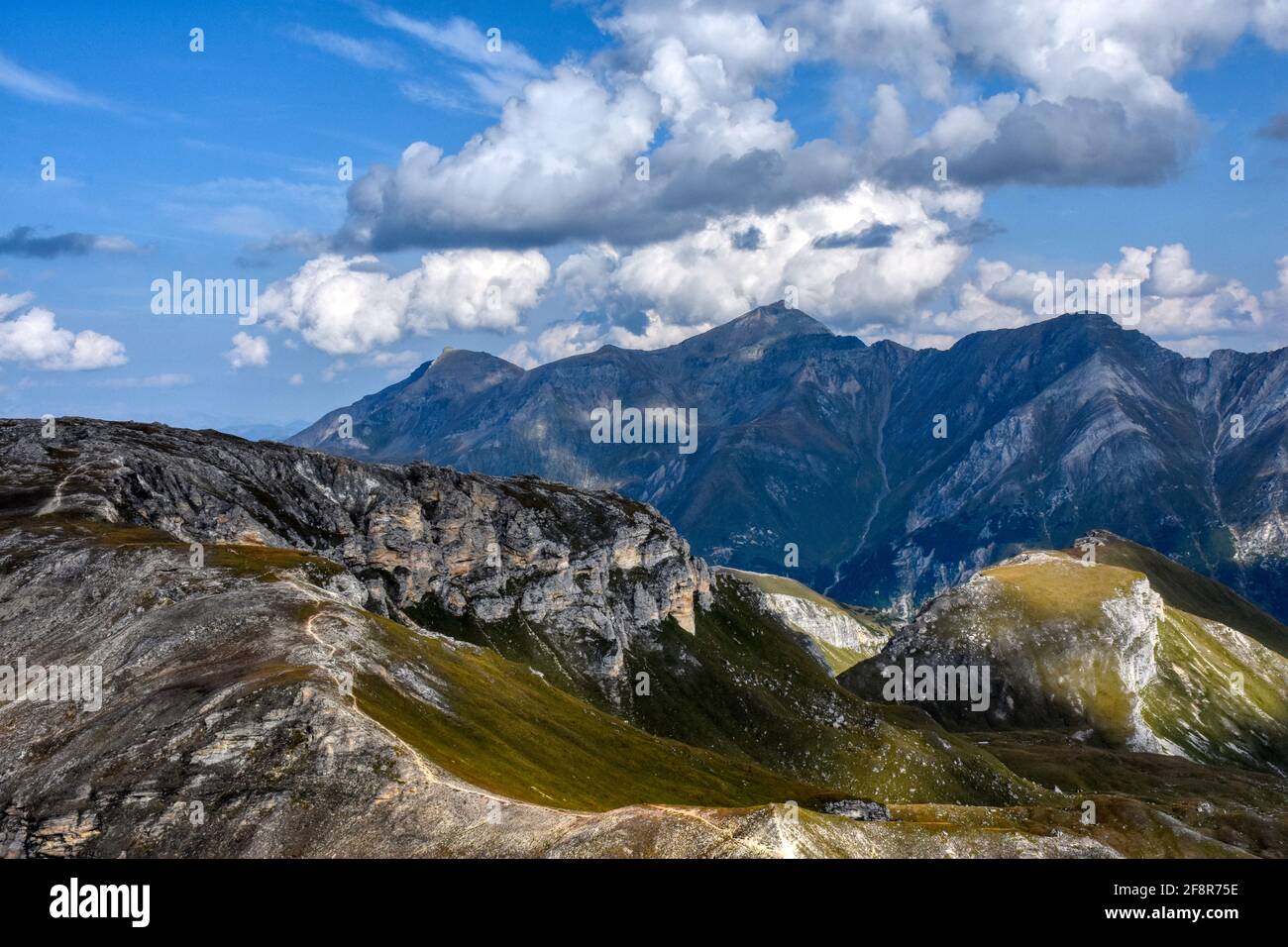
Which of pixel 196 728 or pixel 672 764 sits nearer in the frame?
pixel 196 728

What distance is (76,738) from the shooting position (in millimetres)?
80625

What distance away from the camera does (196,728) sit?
73812 millimetres

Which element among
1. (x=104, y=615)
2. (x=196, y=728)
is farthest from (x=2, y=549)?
(x=196, y=728)
